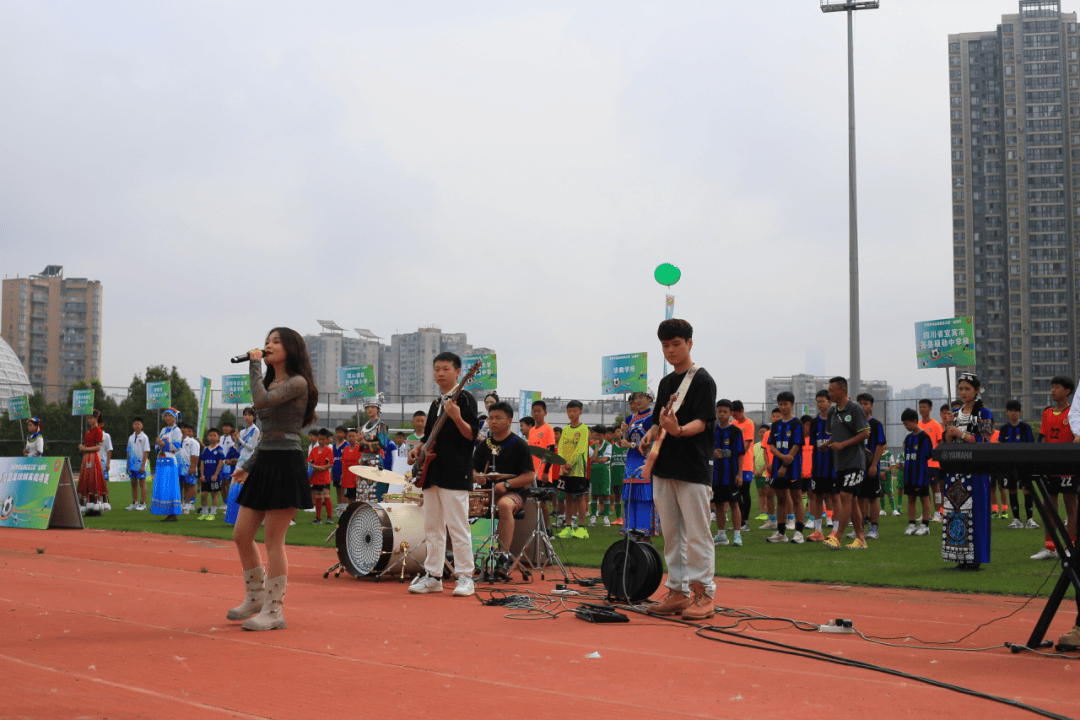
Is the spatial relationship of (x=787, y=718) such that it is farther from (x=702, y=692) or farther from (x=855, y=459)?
(x=855, y=459)

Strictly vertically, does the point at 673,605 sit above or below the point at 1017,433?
below

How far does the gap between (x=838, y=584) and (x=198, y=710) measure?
6830 mm

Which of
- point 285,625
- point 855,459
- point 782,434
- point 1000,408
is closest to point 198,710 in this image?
point 285,625

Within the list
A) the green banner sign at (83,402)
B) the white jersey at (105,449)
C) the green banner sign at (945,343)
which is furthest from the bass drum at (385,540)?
the green banner sign at (83,402)

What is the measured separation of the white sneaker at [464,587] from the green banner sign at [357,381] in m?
21.3

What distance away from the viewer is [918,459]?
14758 millimetres

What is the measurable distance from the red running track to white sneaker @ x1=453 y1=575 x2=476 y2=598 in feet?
0.44

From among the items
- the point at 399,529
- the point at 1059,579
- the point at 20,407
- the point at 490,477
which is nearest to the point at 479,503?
the point at 490,477

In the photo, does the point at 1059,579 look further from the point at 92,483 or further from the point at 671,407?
the point at 92,483

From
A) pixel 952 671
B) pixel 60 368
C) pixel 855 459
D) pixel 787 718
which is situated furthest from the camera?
pixel 60 368

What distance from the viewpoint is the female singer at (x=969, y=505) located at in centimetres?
970

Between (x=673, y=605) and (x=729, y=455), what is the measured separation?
6553 mm

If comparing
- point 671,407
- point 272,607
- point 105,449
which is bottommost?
point 272,607

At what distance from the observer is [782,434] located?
13703 mm
